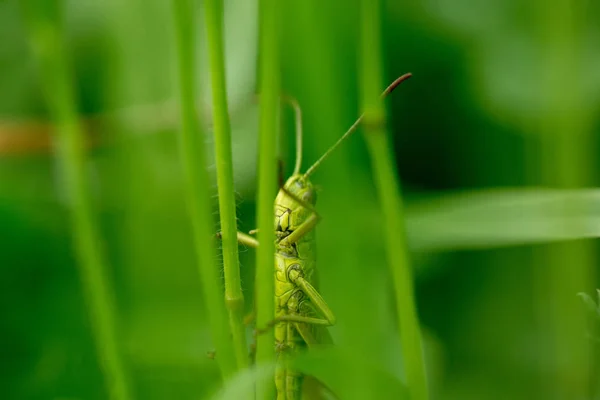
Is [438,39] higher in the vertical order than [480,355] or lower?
higher

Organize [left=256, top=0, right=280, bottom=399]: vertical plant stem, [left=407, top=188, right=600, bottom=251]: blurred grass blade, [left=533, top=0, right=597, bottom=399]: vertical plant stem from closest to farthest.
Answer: [left=256, top=0, right=280, bottom=399]: vertical plant stem
[left=407, top=188, right=600, bottom=251]: blurred grass blade
[left=533, top=0, right=597, bottom=399]: vertical plant stem

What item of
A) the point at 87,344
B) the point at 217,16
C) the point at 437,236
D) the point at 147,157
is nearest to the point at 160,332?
the point at 87,344

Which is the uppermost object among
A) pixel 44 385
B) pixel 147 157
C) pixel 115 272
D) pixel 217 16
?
pixel 217 16

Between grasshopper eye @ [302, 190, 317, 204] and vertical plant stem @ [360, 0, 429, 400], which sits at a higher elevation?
vertical plant stem @ [360, 0, 429, 400]

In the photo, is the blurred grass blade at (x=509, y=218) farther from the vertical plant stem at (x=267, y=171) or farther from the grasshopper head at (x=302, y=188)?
the vertical plant stem at (x=267, y=171)

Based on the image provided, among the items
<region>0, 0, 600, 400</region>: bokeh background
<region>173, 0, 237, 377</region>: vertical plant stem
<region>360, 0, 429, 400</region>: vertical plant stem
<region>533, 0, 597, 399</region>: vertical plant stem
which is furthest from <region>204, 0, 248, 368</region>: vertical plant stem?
<region>533, 0, 597, 399</region>: vertical plant stem

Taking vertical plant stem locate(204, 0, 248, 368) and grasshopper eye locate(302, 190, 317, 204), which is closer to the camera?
vertical plant stem locate(204, 0, 248, 368)

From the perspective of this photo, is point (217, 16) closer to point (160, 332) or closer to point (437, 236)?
point (437, 236)

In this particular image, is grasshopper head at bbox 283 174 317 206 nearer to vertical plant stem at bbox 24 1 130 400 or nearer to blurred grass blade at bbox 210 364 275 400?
vertical plant stem at bbox 24 1 130 400
